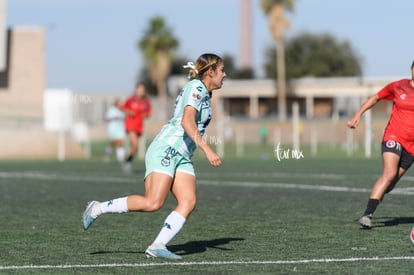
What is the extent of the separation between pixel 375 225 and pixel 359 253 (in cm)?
290

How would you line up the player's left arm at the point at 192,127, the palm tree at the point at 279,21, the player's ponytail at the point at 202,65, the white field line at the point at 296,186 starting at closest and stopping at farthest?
the player's left arm at the point at 192,127 → the player's ponytail at the point at 202,65 → the white field line at the point at 296,186 → the palm tree at the point at 279,21

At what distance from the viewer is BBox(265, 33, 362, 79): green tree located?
110m

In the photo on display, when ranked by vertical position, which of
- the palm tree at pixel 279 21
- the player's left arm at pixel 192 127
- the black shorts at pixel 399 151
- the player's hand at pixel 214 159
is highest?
the palm tree at pixel 279 21

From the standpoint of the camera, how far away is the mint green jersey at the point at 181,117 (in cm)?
1020

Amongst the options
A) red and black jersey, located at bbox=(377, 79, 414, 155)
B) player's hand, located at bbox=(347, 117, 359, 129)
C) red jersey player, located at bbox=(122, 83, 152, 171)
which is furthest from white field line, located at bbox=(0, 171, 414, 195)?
player's hand, located at bbox=(347, 117, 359, 129)

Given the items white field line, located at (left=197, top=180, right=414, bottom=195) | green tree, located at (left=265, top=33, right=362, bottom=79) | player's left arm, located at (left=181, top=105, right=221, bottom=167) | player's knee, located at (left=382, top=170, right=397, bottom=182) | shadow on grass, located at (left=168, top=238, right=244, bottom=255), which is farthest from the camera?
green tree, located at (left=265, top=33, right=362, bottom=79)

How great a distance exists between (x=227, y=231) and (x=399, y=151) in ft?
7.30

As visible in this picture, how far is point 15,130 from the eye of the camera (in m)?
45.5

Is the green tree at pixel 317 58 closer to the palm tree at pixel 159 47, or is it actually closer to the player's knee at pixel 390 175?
the palm tree at pixel 159 47

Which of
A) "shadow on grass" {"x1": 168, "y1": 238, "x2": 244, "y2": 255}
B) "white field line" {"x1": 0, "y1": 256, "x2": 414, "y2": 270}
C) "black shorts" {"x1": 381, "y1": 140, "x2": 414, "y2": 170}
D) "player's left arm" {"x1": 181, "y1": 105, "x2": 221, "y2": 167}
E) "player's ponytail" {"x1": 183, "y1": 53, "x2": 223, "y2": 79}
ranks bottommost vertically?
"shadow on grass" {"x1": 168, "y1": 238, "x2": 244, "y2": 255}

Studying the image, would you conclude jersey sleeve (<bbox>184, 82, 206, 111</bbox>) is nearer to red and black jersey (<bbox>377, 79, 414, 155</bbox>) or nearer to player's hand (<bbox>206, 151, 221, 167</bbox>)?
player's hand (<bbox>206, 151, 221, 167</bbox>)

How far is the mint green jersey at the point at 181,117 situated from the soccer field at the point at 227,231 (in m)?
1.06

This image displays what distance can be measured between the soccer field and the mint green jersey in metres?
1.06

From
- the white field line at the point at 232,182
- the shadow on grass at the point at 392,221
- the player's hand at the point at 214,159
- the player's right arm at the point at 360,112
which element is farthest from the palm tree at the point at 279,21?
the player's hand at the point at 214,159
